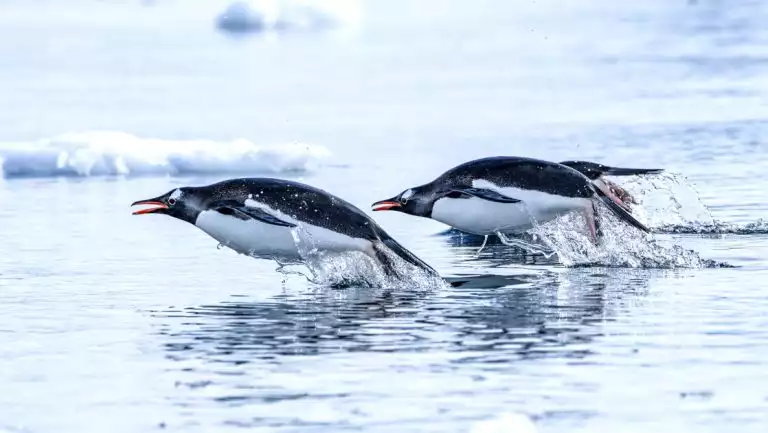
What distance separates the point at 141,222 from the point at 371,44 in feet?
158

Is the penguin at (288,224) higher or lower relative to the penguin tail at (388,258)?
higher

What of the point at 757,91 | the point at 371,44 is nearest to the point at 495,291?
the point at 757,91

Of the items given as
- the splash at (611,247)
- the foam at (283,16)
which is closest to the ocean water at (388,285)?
the splash at (611,247)

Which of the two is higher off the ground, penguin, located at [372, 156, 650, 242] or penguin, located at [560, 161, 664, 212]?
penguin, located at [560, 161, 664, 212]

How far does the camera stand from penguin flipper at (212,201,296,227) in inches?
669

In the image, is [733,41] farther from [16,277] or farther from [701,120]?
[16,277]

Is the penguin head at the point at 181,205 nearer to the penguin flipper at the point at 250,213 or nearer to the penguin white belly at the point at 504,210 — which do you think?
the penguin flipper at the point at 250,213

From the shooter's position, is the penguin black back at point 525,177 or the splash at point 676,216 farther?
the splash at point 676,216

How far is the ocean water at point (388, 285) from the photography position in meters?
11.5

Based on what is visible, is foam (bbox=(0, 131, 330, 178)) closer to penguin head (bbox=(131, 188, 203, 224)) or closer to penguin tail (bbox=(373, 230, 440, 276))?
penguin head (bbox=(131, 188, 203, 224))

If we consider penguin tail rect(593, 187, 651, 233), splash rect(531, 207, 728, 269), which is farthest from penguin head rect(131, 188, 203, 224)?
penguin tail rect(593, 187, 651, 233)

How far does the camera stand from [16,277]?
18.1 meters

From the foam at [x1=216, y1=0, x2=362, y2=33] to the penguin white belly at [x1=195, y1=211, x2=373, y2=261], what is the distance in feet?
191

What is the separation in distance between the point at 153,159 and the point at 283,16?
49.6 meters
